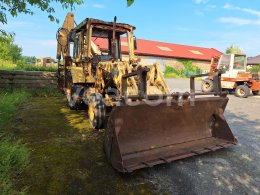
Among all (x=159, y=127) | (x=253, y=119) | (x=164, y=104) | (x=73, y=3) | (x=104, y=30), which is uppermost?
(x=73, y=3)

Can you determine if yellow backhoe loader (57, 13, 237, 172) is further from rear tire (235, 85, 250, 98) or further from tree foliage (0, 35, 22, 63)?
tree foliage (0, 35, 22, 63)

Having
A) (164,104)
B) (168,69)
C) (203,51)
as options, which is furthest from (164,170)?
(203,51)

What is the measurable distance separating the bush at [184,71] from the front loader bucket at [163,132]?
24477 mm

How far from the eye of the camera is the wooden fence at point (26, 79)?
972 centimetres

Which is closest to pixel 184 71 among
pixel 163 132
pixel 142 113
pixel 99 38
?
pixel 99 38

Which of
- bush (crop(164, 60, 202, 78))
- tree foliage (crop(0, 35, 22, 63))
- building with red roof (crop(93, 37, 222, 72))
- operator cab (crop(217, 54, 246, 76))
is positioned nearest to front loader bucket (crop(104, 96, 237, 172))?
operator cab (crop(217, 54, 246, 76))

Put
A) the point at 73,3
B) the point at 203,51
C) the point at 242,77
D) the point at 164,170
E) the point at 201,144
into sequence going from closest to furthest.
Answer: the point at 164,170 → the point at 201,144 → the point at 73,3 → the point at 242,77 → the point at 203,51

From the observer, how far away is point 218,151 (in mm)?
4258

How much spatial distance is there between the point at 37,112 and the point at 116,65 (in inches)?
110

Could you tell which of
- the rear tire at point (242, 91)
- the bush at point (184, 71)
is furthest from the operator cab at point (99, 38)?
the bush at point (184, 71)

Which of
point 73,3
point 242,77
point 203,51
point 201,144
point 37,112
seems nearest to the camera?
point 201,144

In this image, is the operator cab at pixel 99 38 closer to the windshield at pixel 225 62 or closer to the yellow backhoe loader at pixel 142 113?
the yellow backhoe loader at pixel 142 113

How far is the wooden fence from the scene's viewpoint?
31.9 feet

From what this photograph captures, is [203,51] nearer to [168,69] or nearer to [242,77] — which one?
[168,69]
